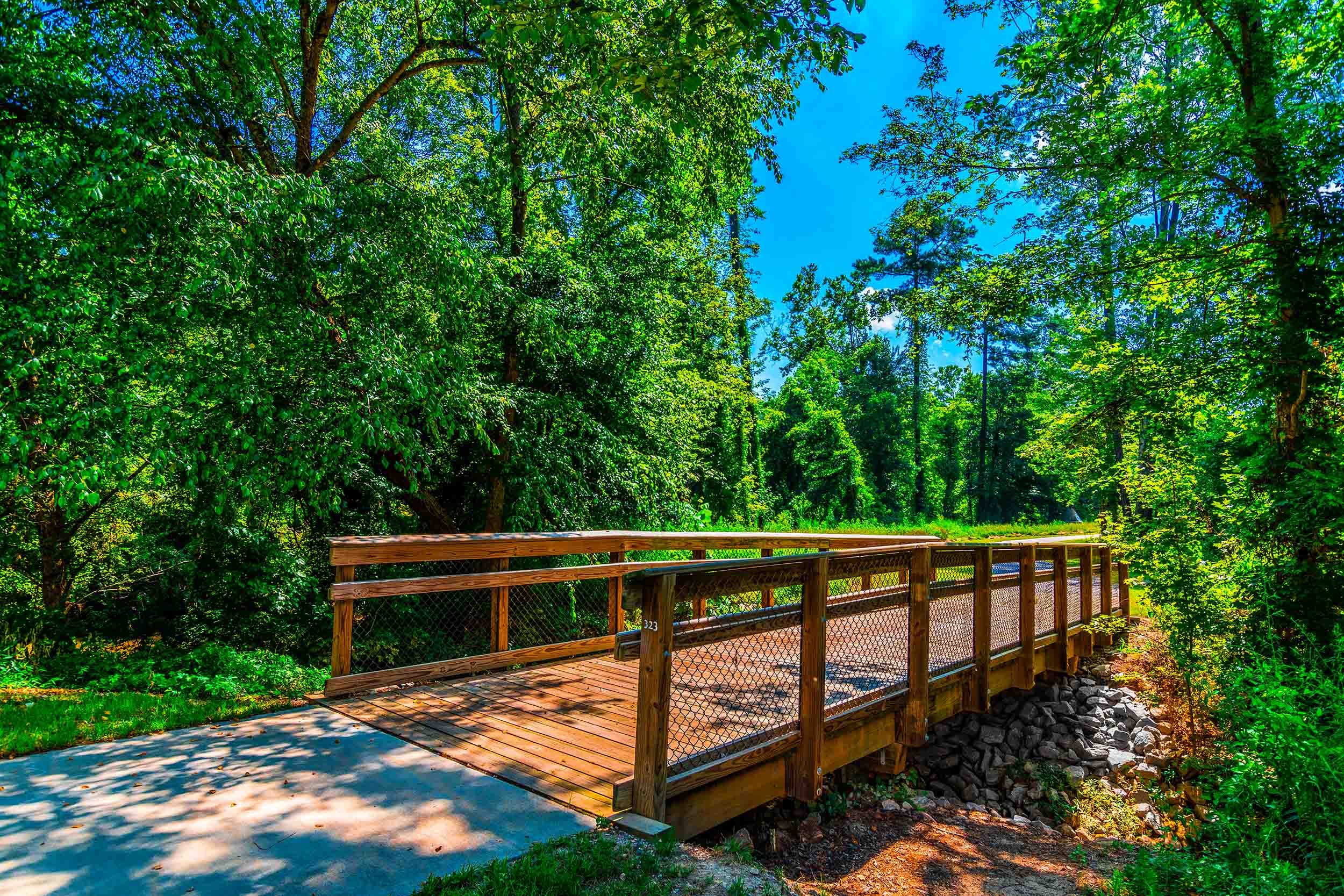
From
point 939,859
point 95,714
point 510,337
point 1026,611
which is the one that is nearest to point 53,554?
point 95,714

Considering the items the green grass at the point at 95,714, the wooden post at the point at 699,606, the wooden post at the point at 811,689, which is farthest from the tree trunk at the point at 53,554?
the wooden post at the point at 811,689

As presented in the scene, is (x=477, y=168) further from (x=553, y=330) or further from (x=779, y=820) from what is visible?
(x=779, y=820)

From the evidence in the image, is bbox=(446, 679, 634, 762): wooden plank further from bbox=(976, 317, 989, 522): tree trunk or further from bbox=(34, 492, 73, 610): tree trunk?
bbox=(976, 317, 989, 522): tree trunk

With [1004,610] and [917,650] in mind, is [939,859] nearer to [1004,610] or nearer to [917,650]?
[917,650]

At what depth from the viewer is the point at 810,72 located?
6.69m

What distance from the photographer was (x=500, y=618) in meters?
6.12

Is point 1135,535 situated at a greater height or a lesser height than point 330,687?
greater

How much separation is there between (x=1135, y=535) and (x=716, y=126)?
6.75m

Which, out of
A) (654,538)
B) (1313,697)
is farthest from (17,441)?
(1313,697)

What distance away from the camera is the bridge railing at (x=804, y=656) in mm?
3387

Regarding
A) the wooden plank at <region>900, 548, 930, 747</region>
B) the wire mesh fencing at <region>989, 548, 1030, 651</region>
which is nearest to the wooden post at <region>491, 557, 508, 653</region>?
the wooden plank at <region>900, 548, 930, 747</region>

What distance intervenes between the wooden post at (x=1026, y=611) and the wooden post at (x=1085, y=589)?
2311mm

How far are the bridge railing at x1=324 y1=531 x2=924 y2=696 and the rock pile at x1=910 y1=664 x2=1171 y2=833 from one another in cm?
249

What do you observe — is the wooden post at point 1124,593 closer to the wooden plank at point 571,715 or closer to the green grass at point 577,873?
the wooden plank at point 571,715
